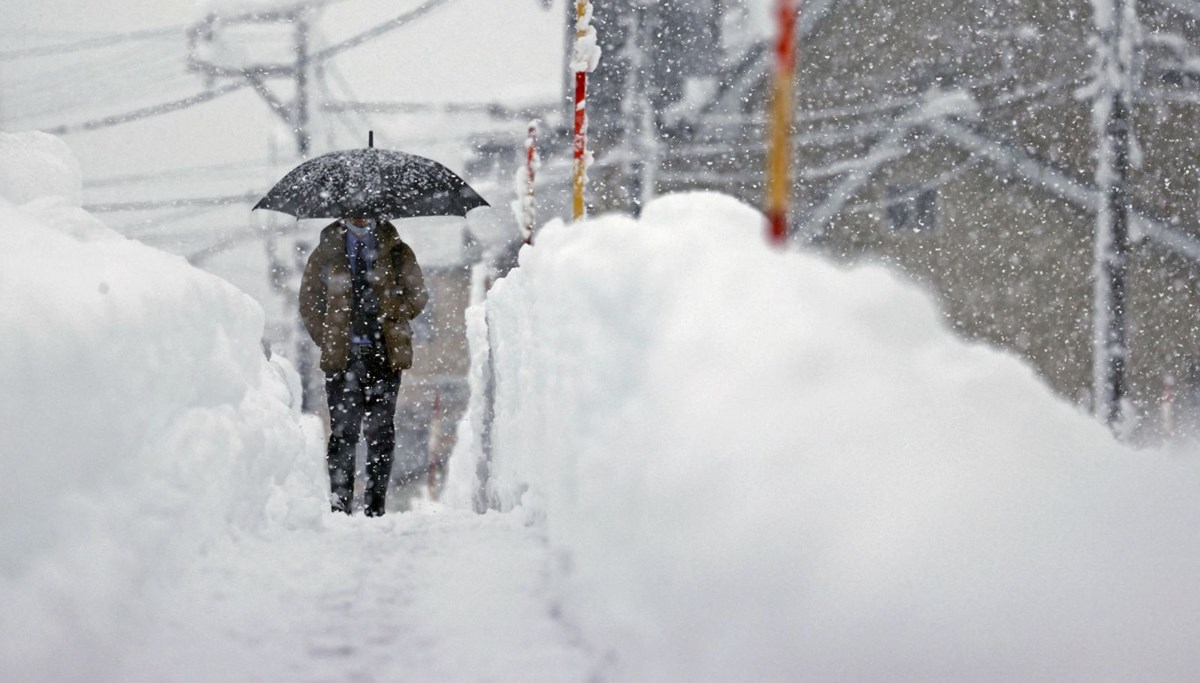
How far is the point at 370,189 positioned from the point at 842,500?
471 cm

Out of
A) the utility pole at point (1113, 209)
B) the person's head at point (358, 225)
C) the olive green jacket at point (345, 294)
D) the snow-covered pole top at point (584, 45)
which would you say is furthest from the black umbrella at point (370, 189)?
the utility pole at point (1113, 209)

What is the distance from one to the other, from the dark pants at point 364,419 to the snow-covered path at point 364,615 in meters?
1.32

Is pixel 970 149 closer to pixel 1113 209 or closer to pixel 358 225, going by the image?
pixel 1113 209

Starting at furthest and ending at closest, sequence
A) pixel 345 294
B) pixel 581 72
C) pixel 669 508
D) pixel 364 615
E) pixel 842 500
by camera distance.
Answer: pixel 581 72
pixel 345 294
pixel 364 615
pixel 669 508
pixel 842 500

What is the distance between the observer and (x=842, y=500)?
2209 millimetres

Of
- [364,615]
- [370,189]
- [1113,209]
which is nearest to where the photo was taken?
[364,615]

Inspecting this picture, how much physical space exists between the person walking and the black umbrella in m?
0.37

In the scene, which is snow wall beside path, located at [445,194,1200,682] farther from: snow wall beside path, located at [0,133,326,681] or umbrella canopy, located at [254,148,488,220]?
umbrella canopy, located at [254,148,488,220]

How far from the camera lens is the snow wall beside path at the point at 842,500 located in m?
2.05

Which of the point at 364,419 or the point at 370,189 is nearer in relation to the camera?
the point at 364,419

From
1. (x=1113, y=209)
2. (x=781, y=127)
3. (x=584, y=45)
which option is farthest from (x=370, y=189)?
(x=1113, y=209)

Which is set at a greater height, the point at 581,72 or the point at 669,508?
the point at 581,72

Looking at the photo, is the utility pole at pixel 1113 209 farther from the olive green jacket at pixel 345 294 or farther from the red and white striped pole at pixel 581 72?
the olive green jacket at pixel 345 294

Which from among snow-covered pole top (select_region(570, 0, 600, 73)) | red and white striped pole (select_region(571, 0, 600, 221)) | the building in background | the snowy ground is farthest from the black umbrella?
the building in background
